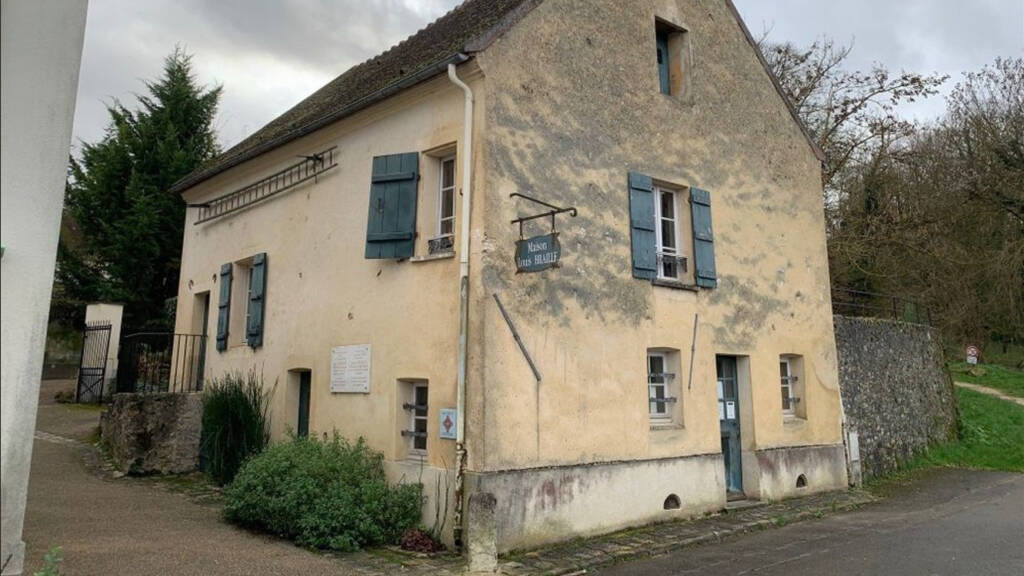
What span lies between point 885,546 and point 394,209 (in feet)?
23.4

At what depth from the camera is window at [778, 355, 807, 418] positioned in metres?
11.8

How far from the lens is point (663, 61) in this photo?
36.2 ft

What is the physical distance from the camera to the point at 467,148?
811 cm

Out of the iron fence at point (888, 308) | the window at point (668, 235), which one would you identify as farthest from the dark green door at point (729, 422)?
the iron fence at point (888, 308)

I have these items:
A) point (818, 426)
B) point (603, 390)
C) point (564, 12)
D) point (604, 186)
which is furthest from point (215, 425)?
point (818, 426)

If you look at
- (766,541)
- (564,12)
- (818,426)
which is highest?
(564,12)

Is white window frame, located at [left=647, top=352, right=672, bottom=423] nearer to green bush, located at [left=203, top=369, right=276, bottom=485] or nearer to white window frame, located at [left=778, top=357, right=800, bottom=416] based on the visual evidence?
white window frame, located at [left=778, top=357, right=800, bottom=416]

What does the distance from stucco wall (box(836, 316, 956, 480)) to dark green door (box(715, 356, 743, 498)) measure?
3316mm

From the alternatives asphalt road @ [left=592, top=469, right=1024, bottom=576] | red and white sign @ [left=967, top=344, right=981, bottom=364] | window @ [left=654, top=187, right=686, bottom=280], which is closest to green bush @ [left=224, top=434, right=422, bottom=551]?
asphalt road @ [left=592, top=469, right=1024, bottom=576]

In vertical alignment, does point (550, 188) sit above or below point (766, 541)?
above

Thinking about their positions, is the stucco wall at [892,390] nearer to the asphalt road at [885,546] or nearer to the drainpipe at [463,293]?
the asphalt road at [885,546]

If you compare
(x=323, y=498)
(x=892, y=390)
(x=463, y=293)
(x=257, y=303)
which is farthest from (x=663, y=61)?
(x=892, y=390)

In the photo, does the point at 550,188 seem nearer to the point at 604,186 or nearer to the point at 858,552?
the point at 604,186

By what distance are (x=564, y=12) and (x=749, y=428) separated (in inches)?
267
